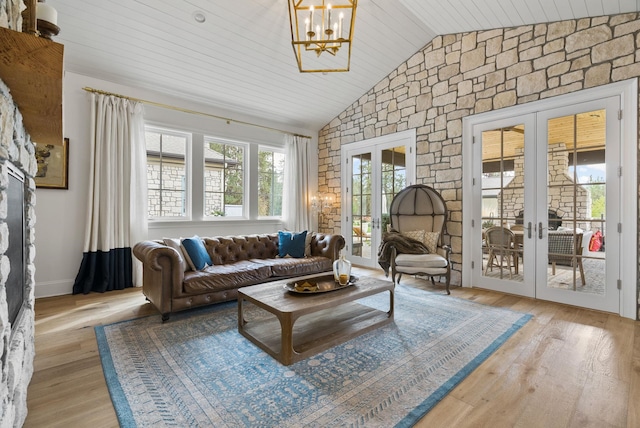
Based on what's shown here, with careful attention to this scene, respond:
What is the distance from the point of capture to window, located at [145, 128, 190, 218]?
4465 mm

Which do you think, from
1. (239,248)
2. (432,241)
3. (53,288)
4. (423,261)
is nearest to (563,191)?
(432,241)

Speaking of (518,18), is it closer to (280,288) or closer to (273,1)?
(273,1)

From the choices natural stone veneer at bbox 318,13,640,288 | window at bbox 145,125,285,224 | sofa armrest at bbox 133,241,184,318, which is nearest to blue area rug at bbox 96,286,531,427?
sofa armrest at bbox 133,241,184,318

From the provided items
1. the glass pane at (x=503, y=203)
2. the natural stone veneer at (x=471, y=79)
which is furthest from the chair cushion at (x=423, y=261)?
the glass pane at (x=503, y=203)

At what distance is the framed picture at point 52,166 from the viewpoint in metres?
3.60

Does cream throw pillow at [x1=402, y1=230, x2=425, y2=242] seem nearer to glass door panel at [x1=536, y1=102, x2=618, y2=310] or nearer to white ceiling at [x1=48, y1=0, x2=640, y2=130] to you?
glass door panel at [x1=536, y1=102, x2=618, y2=310]

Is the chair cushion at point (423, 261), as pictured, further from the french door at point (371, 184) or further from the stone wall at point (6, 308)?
the stone wall at point (6, 308)

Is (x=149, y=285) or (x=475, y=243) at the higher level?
(x=475, y=243)

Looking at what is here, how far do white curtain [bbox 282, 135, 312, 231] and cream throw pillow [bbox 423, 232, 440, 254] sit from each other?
254 cm

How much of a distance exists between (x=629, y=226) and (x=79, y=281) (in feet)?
20.2

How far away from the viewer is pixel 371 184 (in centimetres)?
545

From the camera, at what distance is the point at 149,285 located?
3098 millimetres

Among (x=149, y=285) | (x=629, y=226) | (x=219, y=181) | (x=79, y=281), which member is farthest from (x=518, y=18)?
(x=79, y=281)

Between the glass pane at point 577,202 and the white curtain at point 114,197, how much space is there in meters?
5.21
